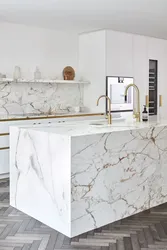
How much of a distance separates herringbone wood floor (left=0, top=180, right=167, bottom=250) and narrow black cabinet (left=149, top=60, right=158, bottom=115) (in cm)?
374

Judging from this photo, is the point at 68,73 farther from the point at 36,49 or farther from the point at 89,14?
the point at 89,14

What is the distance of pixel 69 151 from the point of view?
8.79 ft

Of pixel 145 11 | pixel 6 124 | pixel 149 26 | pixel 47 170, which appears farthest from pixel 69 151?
pixel 149 26

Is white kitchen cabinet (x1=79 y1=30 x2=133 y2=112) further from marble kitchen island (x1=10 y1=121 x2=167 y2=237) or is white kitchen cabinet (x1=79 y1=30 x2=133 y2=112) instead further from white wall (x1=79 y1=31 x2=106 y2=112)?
marble kitchen island (x1=10 y1=121 x2=167 y2=237)

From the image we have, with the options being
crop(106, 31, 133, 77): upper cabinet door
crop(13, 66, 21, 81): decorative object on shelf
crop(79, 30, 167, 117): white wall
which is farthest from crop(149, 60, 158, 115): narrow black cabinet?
crop(13, 66, 21, 81): decorative object on shelf

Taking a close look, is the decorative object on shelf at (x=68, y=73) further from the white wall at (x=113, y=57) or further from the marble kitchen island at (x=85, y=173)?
the marble kitchen island at (x=85, y=173)

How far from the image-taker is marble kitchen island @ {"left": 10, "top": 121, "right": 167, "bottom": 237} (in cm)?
275

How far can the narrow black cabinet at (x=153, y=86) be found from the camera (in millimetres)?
6795

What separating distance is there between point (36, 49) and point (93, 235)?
12.4ft

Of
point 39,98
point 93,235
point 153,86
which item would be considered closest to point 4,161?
point 39,98

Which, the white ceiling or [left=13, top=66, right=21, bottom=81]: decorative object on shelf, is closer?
the white ceiling

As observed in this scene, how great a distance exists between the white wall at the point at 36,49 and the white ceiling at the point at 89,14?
0.78 ft

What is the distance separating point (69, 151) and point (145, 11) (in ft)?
9.12

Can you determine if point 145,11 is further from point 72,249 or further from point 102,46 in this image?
point 72,249
